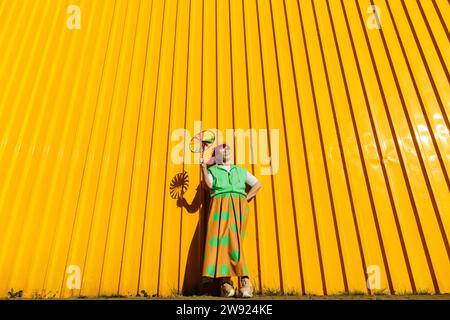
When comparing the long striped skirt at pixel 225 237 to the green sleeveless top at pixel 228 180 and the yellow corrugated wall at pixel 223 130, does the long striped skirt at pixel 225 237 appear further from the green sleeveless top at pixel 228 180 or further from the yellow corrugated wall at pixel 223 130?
the yellow corrugated wall at pixel 223 130

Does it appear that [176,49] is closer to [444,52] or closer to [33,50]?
[33,50]

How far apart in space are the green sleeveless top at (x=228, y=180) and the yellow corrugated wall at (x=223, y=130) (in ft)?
1.45

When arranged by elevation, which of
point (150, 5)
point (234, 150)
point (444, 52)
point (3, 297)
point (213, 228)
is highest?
point (150, 5)

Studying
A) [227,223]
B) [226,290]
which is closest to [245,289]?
[226,290]

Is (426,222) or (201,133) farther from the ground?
(201,133)

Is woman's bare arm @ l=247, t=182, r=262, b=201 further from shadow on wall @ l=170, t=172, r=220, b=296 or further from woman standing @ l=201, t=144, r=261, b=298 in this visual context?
shadow on wall @ l=170, t=172, r=220, b=296

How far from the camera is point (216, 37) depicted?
484cm

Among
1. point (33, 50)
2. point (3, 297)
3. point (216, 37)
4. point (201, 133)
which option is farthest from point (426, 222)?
point (33, 50)

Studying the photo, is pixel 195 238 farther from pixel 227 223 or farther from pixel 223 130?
pixel 223 130

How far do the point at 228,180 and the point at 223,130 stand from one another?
3.11 ft

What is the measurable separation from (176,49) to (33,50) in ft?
7.25

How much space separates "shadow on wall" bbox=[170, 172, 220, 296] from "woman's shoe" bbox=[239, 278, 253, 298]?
1.18 feet

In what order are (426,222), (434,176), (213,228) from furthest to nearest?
(434,176) < (426,222) < (213,228)

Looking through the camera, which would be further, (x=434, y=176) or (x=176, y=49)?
(x=176, y=49)
